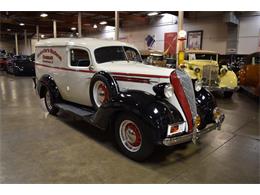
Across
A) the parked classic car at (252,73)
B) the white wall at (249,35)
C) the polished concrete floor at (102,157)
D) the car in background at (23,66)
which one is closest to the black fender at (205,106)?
the polished concrete floor at (102,157)

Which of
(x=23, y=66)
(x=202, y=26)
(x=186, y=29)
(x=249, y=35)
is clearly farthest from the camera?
(x=186, y=29)

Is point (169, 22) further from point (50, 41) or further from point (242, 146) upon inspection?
point (242, 146)

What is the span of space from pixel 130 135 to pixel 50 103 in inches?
101

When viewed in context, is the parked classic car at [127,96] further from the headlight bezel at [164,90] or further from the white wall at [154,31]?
the white wall at [154,31]

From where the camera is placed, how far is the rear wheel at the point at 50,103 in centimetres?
468

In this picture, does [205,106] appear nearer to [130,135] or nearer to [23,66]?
[130,135]

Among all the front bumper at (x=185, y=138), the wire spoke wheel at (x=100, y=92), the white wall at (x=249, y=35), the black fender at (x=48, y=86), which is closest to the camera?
the front bumper at (x=185, y=138)

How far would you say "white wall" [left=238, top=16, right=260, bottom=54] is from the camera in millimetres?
10758

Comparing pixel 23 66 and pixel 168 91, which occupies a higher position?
pixel 23 66

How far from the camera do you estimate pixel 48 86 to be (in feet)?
15.2

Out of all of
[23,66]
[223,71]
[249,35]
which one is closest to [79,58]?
[223,71]

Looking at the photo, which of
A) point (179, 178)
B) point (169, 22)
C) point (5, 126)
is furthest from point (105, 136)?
point (169, 22)

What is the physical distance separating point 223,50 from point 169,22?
3989 millimetres

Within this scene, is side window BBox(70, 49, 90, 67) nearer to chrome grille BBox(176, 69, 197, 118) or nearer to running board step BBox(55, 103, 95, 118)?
running board step BBox(55, 103, 95, 118)
